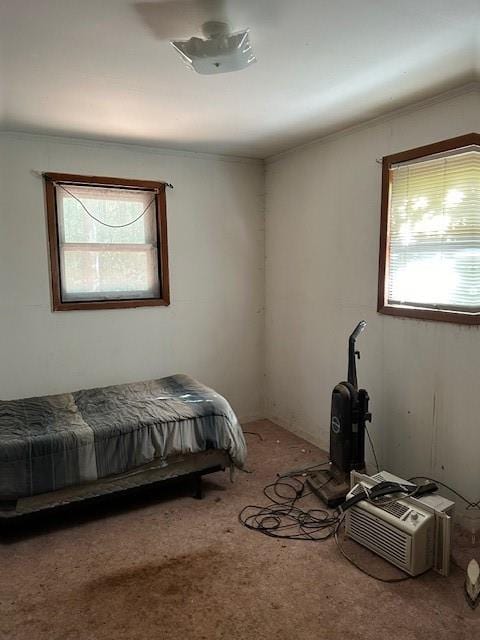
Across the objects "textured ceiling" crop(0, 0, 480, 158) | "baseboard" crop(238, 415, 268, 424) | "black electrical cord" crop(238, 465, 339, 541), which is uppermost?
"textured ceiling" crop(0, 0, 480, 158)

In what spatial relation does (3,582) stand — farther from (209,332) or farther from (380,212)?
(380,212)

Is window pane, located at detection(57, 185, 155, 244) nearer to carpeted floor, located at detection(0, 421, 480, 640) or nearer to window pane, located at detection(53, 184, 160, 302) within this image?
window pane, located at detection(53, 184, 160, 302)

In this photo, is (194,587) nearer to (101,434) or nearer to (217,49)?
(101,434)

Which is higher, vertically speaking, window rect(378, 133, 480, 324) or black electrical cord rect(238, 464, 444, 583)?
window rect(378, 133, 480, 324)

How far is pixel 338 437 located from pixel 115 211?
8.35 feet

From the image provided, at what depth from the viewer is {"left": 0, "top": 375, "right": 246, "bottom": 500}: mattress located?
2.49m

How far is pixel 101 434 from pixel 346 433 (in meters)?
1.53

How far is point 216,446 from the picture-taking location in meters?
2.97

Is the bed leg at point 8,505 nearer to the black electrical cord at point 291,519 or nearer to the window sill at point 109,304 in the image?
the black electrical cord at point 291,519

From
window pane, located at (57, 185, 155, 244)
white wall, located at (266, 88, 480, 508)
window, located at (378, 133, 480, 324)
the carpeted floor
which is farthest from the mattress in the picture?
window, located at (378, 133, 480, 324)

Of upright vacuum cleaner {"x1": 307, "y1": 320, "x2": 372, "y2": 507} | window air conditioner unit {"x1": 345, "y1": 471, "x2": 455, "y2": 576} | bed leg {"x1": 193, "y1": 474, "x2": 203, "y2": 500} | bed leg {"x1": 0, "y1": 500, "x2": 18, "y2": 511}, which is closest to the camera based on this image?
window air conditioner unit {"x1": 345, "y1": 471, "x2": 455, "y2": 576}

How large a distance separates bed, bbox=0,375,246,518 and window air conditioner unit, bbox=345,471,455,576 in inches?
38.8

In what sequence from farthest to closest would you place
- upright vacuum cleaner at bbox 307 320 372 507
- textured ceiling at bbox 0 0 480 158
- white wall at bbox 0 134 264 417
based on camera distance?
white wall at bbox 0 134 264 417 < upright vacuum cleaner at bbox 307 320 372 507 < textured ceiling at bbox 0 0 480 158

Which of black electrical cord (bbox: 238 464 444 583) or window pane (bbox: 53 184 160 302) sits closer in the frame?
black electrical cord (bbox: 238 464 444 583)
